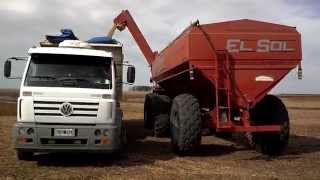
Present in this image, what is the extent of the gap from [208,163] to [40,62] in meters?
4.28

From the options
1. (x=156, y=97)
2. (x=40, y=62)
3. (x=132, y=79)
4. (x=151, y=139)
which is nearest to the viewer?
(x=40, y=62)

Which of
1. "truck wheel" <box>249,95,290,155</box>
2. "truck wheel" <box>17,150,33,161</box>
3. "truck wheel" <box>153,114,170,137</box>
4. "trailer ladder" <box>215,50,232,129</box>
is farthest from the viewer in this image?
"truck wheel" <box>153,114,170,137</box>

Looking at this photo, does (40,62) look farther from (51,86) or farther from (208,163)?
(208,163)

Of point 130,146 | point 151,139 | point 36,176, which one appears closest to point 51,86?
point 36,176

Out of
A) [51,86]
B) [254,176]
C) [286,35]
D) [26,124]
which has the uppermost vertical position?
[286,35]

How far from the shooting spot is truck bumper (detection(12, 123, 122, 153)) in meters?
11.7

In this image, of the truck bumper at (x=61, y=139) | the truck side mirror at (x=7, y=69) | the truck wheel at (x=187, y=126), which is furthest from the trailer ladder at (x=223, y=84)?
the truck side mirror at (x=7, y=69)

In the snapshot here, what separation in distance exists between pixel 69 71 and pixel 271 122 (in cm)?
548

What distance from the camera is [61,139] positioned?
11.7 metres

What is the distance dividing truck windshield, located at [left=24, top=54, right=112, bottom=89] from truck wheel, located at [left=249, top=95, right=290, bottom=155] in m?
4.51

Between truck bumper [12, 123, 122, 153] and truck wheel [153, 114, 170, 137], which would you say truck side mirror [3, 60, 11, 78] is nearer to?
truck bumper [12, 123, 122, 153]

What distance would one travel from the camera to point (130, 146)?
16.3m

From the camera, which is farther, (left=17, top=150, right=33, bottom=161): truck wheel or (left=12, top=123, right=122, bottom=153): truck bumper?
(left=17, top=150, right=33, bottom=161): truck wheel

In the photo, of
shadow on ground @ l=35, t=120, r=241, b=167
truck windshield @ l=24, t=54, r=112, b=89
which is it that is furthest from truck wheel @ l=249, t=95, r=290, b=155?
truck windshield @ l=24, t=54, r=112, b=89
